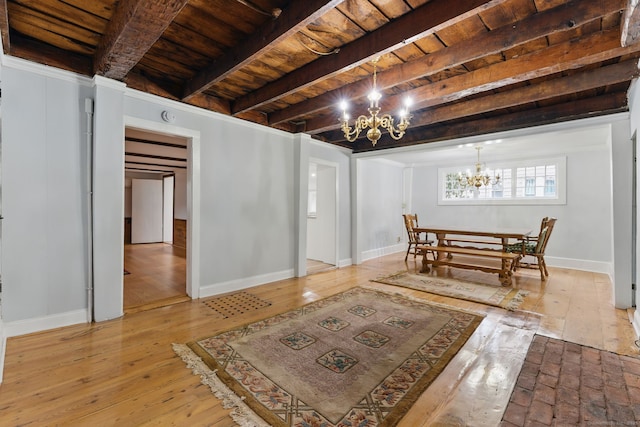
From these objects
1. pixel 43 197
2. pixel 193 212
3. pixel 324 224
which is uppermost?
pixel 43 197

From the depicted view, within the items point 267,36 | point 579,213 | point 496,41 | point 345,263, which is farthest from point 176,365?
point 579,213

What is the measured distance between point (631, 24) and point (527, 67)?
750 millimetres

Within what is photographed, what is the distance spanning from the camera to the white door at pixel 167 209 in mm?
8922

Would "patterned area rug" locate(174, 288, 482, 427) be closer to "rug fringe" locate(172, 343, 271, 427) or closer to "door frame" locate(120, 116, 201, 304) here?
"rug fringe" locate(172, 343, 271, 427)

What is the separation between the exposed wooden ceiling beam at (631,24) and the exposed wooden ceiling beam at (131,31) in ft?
8.15

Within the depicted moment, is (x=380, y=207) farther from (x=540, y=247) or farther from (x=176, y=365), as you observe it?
(x=176, y=365)

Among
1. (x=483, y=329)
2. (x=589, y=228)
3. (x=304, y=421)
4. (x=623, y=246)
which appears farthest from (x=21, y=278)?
(x=589, y=228)

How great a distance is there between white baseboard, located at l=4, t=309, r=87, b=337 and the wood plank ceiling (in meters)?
2.25

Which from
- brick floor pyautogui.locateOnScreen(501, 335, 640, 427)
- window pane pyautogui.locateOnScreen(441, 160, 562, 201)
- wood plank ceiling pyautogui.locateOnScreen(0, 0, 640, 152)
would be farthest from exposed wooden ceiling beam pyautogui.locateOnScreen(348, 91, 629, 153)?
brick floor pyautogui.locateOnScreen(501, 335, 640, 427)

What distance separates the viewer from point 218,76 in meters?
2.66

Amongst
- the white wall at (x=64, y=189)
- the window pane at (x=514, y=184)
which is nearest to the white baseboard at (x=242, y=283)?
the white wall at (x=64, y=189)

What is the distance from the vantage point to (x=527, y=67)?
247cm

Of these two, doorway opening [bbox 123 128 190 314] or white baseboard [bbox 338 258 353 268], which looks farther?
white baseboard [bbox 338 258 353 268]

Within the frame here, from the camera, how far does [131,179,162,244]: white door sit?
847cm
